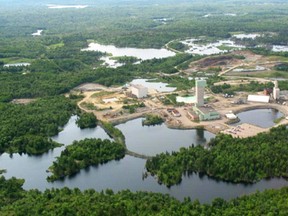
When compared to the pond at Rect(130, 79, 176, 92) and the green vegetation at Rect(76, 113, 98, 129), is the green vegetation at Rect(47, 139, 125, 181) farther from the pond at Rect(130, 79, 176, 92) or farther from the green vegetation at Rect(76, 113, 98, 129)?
the pond at Rect(130, 79, 176, 92)

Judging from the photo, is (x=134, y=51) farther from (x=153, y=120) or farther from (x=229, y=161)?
(x=229, y=161)

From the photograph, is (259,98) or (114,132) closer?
(114,132)

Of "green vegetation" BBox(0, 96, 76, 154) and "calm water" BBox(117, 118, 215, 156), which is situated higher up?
"green vegetation" BBox(0, 96, 76, 154)

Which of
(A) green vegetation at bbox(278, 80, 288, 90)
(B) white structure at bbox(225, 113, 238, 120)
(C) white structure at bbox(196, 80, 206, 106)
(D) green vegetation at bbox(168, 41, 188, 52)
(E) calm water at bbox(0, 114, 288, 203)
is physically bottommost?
(E) calm water at bbox(0, 114, 288, 203)

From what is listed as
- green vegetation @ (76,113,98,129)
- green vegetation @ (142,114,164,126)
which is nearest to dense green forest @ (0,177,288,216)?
green vegetation @ (76,113,98,129)

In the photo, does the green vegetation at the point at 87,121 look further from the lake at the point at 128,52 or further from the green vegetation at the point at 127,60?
the green vegetation at the point at 127,60

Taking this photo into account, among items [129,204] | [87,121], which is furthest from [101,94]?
[129,204]

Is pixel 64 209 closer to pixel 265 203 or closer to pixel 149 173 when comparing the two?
pixel 149 173
